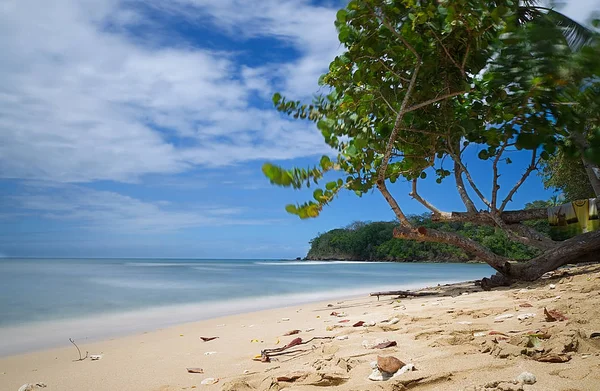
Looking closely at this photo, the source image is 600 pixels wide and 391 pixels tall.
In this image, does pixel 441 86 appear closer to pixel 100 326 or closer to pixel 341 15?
pixel 341 15

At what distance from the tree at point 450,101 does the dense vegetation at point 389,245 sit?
79.9 ft

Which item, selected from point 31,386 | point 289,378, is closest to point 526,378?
point 289,378

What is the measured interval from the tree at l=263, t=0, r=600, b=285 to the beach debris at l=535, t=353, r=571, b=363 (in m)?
0.98

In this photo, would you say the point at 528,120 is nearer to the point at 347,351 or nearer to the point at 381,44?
the point at 347,351

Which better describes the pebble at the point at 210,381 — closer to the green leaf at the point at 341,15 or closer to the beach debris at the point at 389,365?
the beach debris at the point at 389,365

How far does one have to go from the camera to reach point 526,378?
69.9 inches

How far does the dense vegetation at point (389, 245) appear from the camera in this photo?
1245 inches

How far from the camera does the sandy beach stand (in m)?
1.94

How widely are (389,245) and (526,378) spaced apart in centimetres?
6014

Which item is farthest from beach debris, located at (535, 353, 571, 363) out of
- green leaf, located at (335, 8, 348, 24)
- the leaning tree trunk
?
the leaning tree trunk

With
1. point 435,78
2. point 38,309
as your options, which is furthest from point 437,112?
point 38,309

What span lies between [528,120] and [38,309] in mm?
8748

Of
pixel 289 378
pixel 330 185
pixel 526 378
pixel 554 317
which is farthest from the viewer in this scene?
pixel 330 185

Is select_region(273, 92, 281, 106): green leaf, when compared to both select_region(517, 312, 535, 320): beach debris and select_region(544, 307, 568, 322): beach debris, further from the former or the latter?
select_region(544, 307, 568, 322): beach debris
